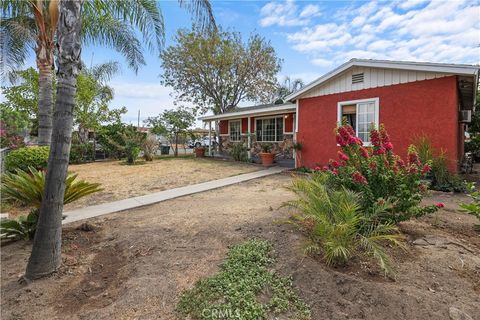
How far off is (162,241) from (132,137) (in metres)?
12.1

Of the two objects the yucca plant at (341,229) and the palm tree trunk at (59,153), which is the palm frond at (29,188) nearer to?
the palm tree trunk at (59,153)

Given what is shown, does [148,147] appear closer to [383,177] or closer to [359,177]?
[359,177]

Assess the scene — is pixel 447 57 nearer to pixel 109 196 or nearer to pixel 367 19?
pixel 367 19

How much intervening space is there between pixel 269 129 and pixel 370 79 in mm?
6272

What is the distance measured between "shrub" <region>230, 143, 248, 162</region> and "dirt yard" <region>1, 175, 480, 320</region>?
9.06 m

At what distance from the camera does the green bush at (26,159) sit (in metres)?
6.78

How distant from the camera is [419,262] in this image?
8.80ft

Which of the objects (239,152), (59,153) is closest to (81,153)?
(239,152)

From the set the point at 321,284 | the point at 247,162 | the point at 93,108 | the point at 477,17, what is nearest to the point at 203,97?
the point at 93,108

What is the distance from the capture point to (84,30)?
8438 millimetres

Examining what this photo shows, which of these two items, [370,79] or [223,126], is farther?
[223,126]

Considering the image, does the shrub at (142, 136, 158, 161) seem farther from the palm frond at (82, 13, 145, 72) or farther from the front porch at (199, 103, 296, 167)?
the palm frond at (82, 13, 145, 72)

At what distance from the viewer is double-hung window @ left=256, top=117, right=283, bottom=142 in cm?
1327

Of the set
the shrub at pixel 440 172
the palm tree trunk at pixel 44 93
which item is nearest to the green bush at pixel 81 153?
the palm tree trunk at pixel 44 93
